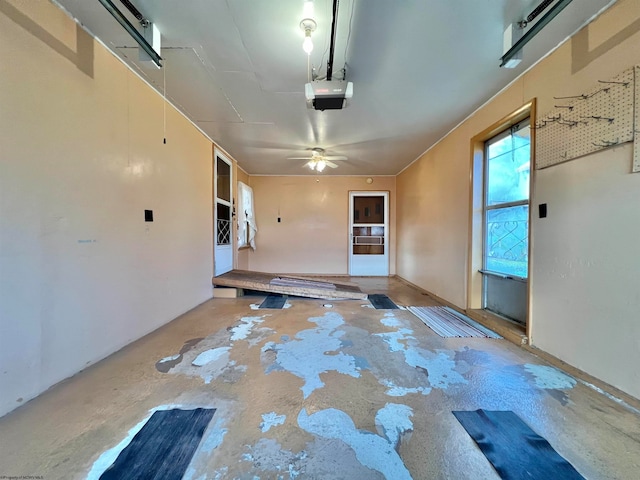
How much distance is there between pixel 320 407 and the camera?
4.99ft

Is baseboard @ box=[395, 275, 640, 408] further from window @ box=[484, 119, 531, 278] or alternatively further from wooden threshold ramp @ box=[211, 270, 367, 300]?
wooden threshold ramp @ box=[211, 270, 367, 300]

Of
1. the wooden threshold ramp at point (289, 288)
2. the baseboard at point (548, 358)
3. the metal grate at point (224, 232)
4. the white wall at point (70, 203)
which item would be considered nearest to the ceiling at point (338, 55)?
the white wall at point (70, 203)

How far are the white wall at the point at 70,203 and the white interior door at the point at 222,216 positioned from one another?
58.5 inches

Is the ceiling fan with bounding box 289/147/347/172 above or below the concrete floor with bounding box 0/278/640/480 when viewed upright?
above

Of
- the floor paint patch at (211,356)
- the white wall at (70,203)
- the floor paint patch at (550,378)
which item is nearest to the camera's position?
the white wall at (70,203)

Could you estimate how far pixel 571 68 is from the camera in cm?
193

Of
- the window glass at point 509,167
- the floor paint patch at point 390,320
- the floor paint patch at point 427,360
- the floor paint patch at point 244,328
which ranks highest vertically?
the window glass at point 509,167

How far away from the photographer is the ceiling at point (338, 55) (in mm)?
1669

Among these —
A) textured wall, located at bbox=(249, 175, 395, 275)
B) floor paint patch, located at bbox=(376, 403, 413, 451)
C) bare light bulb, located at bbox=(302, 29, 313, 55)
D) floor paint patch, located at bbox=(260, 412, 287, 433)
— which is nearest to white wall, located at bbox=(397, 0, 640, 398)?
floor paint patch, located at bbox=(376, 403, 413, 451)

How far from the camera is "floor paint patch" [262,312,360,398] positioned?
1888 millimetres

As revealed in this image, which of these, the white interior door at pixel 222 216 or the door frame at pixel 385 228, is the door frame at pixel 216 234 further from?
the door frame at pixel 385 228

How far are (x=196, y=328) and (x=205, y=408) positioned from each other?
1476 millimetres

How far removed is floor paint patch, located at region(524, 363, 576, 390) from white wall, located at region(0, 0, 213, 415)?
3342 millimetres

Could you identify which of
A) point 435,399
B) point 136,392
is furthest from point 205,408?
point 435,399
